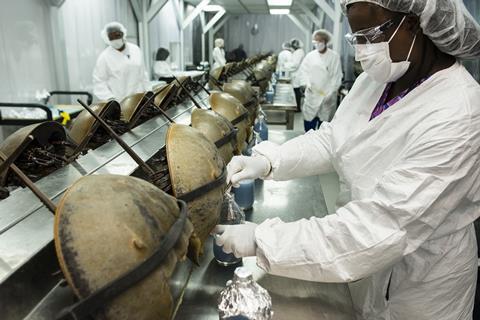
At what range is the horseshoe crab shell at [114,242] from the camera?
1.53 ft

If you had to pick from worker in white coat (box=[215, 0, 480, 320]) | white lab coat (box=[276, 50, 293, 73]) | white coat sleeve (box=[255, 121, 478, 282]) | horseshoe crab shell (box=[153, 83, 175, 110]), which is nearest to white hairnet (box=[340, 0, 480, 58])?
worker in white coat (box=[215, 0, 480, 320])

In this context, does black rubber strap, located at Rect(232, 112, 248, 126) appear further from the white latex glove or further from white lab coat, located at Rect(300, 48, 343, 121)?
white lab coat, located at Rect(300, 48, 343, 121)

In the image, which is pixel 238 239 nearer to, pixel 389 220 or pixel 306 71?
pixel 389 220

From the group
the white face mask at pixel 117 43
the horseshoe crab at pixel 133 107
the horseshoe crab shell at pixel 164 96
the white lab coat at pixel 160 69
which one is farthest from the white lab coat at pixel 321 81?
the horseshoe crab at pixel 133 107

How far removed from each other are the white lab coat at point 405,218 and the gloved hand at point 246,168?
10.2 inches

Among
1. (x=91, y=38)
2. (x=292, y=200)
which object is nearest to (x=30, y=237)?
(x=292, y=200)

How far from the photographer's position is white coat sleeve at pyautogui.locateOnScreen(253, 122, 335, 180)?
131 cm

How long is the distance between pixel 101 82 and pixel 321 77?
288 centimetres

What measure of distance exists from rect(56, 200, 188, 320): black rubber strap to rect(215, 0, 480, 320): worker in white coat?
36cm

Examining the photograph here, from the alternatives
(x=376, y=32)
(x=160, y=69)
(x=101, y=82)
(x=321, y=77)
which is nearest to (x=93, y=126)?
(x=376, y=32)

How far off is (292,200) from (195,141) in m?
0.94

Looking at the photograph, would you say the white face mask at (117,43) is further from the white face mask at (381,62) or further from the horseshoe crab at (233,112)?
the white face mask at (381,62)

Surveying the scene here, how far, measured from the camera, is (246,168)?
47.7 inches

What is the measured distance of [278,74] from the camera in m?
8.47
